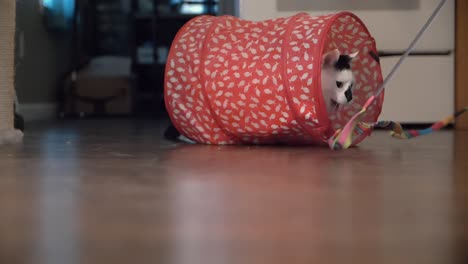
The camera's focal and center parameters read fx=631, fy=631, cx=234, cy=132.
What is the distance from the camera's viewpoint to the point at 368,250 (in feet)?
1.96

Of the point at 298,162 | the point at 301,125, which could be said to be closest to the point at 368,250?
the point at 298,162

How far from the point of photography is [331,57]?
1.73 m

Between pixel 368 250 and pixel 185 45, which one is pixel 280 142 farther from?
pixel 368 250

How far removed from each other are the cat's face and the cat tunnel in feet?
0.19

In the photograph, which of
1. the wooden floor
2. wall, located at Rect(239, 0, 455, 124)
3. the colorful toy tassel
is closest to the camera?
the wooden floor

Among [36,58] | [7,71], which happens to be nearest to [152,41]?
[36,58]

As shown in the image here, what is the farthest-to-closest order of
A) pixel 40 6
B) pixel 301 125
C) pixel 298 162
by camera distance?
1. pixel 40 6
2. pixel 301 125
3. pixel 298 162

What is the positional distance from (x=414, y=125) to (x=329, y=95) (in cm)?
114

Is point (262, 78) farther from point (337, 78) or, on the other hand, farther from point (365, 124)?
point (365, 124)

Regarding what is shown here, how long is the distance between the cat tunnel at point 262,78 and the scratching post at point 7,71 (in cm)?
50

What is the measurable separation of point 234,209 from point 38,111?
339 centimetres

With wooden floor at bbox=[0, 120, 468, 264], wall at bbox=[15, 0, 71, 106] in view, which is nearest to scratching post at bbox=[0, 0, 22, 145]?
wooden floor at bbox=[0, 120, 468, 264]

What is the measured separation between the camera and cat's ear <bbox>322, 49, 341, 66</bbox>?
1700 millimetres

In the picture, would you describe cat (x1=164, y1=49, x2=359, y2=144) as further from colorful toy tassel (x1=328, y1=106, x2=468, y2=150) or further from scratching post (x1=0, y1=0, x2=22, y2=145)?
scratching post (x1=0, y1=0, x2=22, y2=145)
